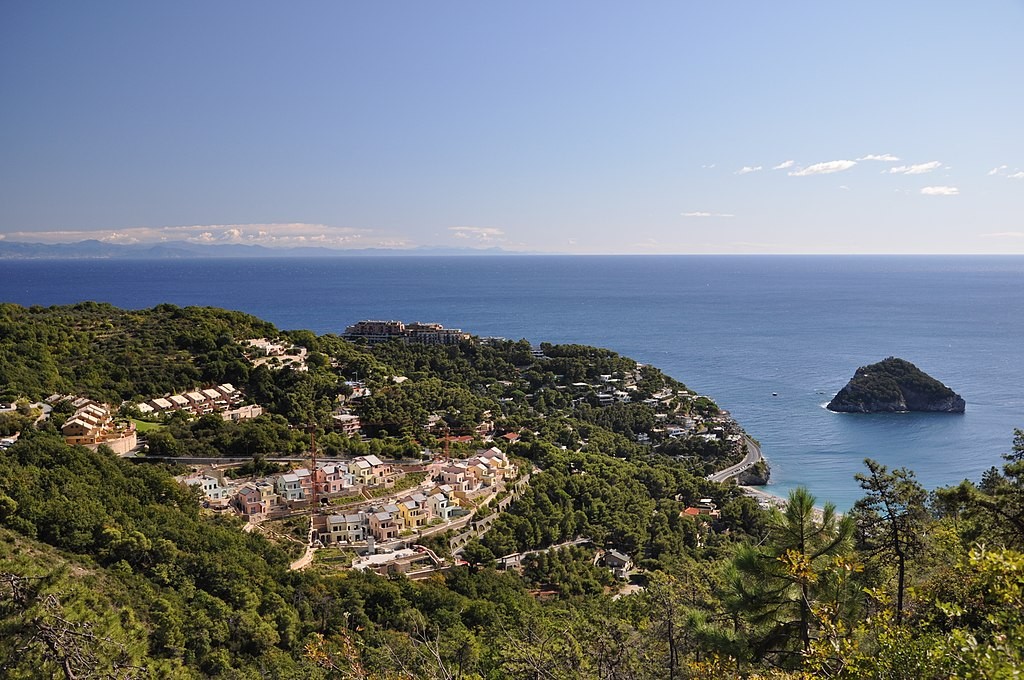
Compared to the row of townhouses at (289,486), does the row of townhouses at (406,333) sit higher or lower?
higher

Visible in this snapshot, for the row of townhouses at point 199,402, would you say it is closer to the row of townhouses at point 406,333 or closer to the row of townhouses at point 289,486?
the row of townhouses at point 289,486

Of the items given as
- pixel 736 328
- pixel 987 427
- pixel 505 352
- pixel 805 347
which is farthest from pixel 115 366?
pixel 736 328

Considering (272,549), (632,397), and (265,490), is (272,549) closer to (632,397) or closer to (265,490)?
(265,490)

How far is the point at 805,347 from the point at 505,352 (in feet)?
98.1

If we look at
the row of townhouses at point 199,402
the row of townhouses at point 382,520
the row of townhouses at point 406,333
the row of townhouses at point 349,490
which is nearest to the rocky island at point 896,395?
the row of townhouses at point 406,333

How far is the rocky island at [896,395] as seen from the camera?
36.3 m

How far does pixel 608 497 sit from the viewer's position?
63.5 feet

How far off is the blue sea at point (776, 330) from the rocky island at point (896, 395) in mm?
970

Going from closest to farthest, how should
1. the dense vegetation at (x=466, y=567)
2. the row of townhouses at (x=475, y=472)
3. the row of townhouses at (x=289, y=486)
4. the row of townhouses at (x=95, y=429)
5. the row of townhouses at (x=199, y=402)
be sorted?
the dense vegetation at (x=466, y=567) < the row of townhouses at (x=289, y=486) < the row of townhouses at (x=95, y=429) < the row of townhouses at (x=475, y=472) < the row of townhouses at (x=199, y=402)

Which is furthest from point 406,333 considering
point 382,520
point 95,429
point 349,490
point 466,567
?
point 466,567

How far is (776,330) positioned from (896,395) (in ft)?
91.8

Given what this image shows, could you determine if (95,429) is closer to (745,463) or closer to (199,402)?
(199,402)

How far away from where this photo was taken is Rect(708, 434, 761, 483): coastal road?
88.9ft

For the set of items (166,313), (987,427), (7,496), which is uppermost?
(166,313)
